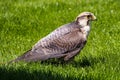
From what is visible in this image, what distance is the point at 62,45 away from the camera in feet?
25.2

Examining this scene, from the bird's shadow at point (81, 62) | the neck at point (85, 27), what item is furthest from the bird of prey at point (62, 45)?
the bird's shadow at point (81, 62)

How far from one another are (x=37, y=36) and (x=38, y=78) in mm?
4080

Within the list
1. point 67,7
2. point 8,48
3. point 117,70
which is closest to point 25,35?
point 8,48

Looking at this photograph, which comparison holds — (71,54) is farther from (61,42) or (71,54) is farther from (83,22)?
(83,22)

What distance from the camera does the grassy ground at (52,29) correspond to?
22.2ft

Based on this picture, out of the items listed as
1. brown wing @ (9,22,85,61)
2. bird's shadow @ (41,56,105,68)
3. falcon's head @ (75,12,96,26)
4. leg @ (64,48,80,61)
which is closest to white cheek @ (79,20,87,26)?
falcon's head @ (75,12,96,26)

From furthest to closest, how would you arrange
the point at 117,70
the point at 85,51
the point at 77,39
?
1. the point at 85,51
2. the point at 77,39
3. the point at 117,70

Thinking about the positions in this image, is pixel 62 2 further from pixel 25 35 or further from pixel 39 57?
pixel 39 57

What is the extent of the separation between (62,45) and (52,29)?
325 centimetres

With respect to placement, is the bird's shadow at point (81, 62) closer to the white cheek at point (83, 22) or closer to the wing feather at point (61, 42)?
the wing feather at point (61, 42)

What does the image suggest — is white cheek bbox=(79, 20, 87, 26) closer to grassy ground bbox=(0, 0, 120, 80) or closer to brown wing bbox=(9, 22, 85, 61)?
brown wing bbox=(9, 22, 85, 61)

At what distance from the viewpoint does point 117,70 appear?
7.16 m

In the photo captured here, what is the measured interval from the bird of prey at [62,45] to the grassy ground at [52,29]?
0.17 m

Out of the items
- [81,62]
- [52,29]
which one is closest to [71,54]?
[81,62]
